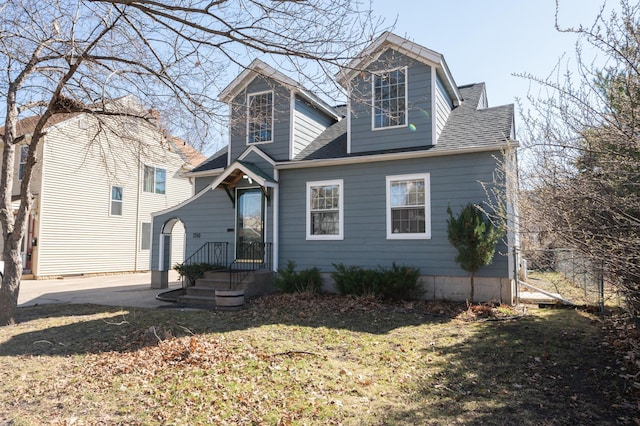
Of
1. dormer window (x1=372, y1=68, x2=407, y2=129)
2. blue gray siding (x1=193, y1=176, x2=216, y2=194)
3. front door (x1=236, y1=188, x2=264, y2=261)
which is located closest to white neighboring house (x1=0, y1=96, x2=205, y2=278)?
blue gray siding (x1=193, y1=176, x2=216, y2=194)

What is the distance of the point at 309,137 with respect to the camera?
479 inches

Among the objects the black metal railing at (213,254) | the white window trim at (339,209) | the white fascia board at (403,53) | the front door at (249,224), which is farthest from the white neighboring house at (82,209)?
the white fascia board at (403,53)

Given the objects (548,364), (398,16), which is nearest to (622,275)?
(548,364)

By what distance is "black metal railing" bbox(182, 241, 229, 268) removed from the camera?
11875 mm

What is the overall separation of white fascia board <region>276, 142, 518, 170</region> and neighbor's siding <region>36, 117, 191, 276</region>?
19.3 feet

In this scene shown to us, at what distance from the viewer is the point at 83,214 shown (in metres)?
17.1

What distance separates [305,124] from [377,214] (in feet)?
12.6

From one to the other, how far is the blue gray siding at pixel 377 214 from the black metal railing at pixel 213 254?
6.25 ft

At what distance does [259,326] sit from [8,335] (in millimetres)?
4319

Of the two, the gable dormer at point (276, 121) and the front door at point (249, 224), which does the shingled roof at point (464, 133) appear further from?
the front door at point (249, 224)

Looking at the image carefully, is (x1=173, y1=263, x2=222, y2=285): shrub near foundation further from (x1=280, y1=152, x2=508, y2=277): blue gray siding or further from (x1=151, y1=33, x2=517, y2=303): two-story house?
(x1=280, y1=152, x2=508, y2=277): blue gray siding

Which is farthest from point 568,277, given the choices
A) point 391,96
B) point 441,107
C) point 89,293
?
point 89,293

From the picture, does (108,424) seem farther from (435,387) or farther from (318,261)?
(318,261)

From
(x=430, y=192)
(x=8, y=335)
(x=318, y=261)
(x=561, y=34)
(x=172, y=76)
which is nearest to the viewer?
(x=561, y=34)
